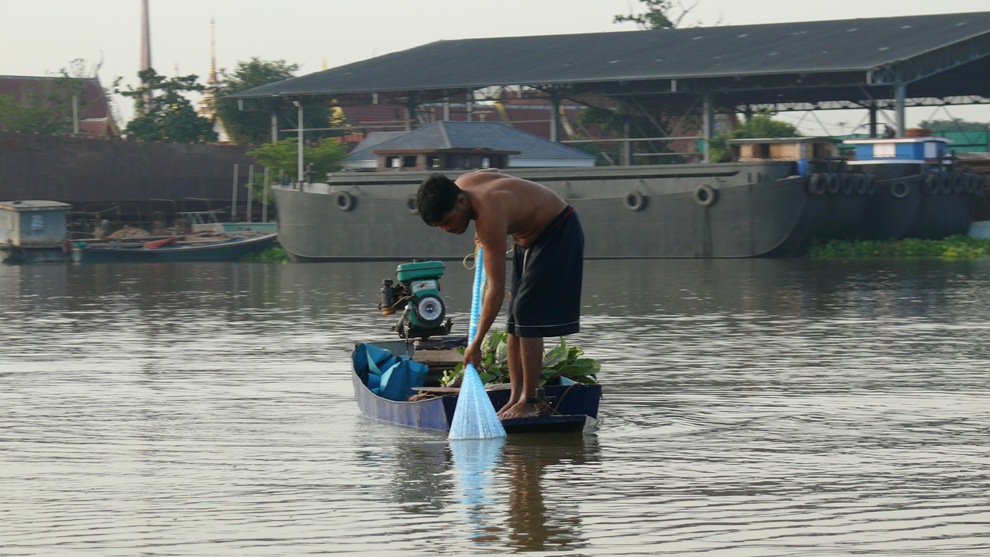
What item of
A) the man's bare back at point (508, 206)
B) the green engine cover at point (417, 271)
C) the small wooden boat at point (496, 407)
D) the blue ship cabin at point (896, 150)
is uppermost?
the blue ship cabin at point (896, 150)

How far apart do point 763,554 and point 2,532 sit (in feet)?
10.5

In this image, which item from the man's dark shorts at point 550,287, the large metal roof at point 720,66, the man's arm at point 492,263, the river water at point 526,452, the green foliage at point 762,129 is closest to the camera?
the river water at point 526,452

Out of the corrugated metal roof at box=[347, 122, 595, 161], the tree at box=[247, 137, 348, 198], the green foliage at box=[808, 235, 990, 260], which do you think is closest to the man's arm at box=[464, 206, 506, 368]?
the green foliage at box=[808, 235, 990, 260]

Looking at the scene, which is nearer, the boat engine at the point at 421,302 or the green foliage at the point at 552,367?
the green foliage at the point at 552,367

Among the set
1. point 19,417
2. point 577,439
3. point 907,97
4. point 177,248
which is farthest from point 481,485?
point 907,97

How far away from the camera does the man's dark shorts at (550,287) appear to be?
8742mm

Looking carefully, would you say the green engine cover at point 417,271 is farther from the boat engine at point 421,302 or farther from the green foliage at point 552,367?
the green foliage at point 552,367

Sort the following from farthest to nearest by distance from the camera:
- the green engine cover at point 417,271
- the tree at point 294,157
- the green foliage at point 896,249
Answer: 1. the tree at point 294,157
2. the green foliage at point 896,249
3. the green engine cover at point 417,271

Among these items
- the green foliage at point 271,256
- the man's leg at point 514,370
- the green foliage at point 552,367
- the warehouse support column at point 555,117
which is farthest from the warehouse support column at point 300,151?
the man's leg at point 514,370

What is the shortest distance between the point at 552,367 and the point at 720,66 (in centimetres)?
3671

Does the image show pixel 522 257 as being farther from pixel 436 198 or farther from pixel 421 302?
pixel 421 302

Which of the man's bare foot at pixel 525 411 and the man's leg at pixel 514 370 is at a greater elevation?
the man's leg at pixel 514 370

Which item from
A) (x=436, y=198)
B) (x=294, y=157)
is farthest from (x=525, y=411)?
(x=294, y=157)

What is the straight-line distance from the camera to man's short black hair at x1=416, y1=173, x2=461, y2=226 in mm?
8328
